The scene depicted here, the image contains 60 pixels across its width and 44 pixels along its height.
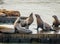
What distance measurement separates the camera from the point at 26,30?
4863 mm

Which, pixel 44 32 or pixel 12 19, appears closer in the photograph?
pixel 44 32

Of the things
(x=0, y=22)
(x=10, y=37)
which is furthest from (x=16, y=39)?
(x=0, y=22)

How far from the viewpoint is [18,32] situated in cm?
482

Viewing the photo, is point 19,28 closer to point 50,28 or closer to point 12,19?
point 50,28

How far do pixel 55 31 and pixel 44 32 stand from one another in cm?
25

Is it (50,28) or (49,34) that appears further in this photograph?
(50,28)

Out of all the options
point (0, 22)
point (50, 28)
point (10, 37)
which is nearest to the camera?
point (10, 37)

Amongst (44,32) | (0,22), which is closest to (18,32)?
(44,32)

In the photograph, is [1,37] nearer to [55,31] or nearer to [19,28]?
[19,28]

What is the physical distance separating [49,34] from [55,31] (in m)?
0.30

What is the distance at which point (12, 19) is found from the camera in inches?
251

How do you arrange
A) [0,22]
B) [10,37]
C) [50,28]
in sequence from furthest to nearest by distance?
[0,22], [50,28], [10,37]

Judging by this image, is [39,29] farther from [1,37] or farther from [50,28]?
[1,37]

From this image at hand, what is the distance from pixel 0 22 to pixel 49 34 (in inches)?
71.0
